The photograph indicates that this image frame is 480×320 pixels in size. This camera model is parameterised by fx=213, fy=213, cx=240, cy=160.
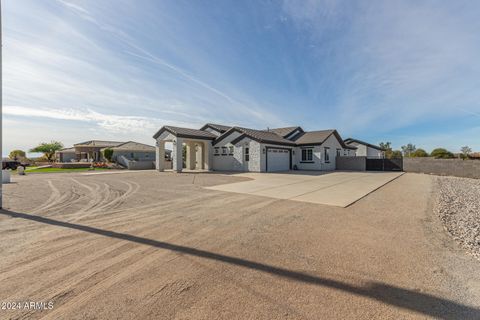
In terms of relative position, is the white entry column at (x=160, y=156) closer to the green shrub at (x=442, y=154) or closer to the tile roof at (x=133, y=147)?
the tile roof at (x=133, y=147)

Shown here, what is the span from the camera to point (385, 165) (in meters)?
25.6

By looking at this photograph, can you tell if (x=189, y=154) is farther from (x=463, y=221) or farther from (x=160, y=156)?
(x=463, y=221)

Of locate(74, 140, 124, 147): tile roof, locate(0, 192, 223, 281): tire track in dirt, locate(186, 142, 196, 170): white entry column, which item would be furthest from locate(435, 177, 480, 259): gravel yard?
locate(74, 140, 124, 147): tile roof

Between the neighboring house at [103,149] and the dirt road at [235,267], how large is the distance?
108 feet

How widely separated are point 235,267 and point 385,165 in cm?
2842

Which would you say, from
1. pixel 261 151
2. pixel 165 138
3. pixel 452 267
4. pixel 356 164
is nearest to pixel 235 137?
pixel 261 151

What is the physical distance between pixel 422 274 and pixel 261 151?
18.1 metres

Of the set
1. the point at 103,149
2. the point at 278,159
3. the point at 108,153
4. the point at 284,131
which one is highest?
the point at 284,131

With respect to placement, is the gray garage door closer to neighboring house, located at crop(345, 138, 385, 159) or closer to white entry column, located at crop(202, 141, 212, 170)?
white entry column, located at crop(202, 141, 212, 170)

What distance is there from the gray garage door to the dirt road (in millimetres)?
15999

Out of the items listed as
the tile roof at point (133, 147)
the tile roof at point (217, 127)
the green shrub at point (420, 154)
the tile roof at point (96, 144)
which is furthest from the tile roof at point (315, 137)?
the tile roof at point (96, 144)

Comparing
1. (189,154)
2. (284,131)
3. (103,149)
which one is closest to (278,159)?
(284,131)

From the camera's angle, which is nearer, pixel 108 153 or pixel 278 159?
pixel 278 159

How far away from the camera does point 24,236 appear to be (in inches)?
177
